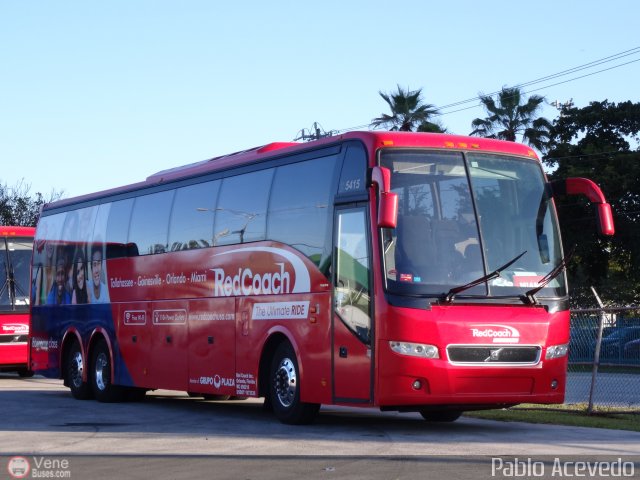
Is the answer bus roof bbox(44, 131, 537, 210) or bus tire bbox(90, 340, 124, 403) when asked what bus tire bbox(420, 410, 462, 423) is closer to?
bus roof bbox(44, 131, 537, 210)

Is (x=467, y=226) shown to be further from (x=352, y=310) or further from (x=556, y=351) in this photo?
(x=556, y=351)

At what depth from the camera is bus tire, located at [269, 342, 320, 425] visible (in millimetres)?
15000

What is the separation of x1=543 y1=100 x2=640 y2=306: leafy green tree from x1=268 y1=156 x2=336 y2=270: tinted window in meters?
31.0

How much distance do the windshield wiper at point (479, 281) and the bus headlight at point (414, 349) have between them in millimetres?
569

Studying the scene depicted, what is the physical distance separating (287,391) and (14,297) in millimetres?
13720

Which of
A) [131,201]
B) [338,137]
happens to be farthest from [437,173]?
[131,201]

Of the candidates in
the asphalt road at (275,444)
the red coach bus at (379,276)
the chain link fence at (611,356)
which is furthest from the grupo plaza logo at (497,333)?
the chain link fence at (611,356)

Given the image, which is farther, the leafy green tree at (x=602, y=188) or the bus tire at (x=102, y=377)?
the leafy green tree at (x=602, y=188)

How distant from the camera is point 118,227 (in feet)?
68.1

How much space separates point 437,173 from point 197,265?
5064 mm

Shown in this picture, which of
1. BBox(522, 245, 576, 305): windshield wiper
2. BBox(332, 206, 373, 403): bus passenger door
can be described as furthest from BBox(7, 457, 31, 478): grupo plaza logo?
BBox(522, 245, 576, 305): windshield wiper

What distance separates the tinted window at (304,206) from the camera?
14.7 metres

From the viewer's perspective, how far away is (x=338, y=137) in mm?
14688

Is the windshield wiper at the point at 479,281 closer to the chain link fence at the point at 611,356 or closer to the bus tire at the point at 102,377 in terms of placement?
the chain link fence at the point at 611,356
